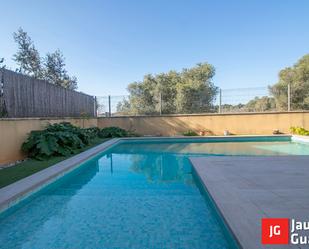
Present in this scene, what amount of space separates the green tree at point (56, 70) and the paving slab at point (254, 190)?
14896 millimetres

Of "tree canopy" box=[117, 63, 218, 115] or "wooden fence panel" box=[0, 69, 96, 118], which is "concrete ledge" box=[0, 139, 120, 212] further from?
"tree canopy" box=[117, 63, 218, 115]

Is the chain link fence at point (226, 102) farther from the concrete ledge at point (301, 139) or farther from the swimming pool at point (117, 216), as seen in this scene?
the swimming pool at point (117, 216)

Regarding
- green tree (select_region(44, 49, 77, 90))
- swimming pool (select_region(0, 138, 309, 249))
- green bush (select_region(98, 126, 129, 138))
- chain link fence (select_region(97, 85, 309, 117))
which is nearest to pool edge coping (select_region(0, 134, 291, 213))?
swimming pool (select_region(0, 138, 309, 249))

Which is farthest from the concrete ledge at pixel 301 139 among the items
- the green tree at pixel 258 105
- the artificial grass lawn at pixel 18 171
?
the artificial grass lawn at pixel 18 171

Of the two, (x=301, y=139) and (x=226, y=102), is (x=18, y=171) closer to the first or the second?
(x=301, y=139)

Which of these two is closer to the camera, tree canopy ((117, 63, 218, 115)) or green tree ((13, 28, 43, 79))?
tree canopy ((117, 63, 218, 115))

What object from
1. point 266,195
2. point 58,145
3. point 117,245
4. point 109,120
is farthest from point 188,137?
point 117,245

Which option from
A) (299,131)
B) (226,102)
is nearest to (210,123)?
(226,102)

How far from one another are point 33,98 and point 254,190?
24.7ft

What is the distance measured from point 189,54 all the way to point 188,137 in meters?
8.63

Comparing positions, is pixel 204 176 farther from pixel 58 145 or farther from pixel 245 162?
pixel 58 145

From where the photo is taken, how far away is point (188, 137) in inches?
506

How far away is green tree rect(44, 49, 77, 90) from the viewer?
17.9m

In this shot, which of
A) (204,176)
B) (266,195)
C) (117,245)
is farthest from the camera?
(204,176)
